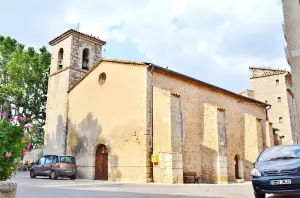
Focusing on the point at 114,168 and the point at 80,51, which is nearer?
the point at 114,168

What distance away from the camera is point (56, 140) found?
21.6 metres

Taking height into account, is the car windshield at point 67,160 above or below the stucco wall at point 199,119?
below

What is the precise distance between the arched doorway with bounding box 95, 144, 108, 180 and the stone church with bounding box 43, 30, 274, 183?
0.20 ft

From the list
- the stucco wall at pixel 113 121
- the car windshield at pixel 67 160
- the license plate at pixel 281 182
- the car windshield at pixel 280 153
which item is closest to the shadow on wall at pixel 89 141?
the stucco wall at pixel 113 121

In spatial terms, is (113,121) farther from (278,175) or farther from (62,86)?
(278,175)

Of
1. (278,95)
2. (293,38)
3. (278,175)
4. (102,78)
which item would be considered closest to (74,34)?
(102,78)

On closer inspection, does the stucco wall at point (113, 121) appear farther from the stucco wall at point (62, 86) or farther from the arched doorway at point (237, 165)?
the arched doorway at point (237, 165)

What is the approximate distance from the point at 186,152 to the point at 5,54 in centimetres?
1971

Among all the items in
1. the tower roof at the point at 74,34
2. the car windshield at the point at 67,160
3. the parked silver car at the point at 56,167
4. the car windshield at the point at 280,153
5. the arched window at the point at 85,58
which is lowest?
the parked silver car at the point at 56,167

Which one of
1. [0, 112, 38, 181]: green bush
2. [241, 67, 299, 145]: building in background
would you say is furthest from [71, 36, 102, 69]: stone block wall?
[241, 67, 299, 145]: building in background

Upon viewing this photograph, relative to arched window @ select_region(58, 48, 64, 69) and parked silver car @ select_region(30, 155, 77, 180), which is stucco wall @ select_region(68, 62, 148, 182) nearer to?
parked silver car @ select_region(30, 155, 77, 180)

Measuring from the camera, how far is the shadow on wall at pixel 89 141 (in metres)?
17.1

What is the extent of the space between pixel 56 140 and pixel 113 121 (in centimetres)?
641

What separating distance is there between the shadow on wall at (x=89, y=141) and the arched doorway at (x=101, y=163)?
23 centimetres
